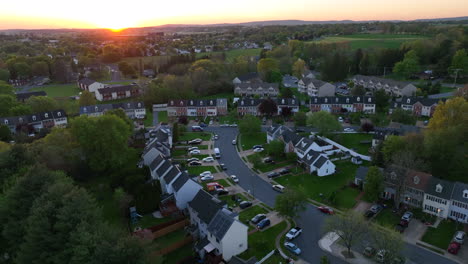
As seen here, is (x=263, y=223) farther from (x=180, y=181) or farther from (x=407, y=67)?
(x=407, y=67)

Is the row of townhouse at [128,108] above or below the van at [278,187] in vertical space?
above

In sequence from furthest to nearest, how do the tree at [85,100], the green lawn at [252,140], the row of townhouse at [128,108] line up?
the tree at [85,100] → the row of townhouse at [128,108] → the green lawn at [252,140]

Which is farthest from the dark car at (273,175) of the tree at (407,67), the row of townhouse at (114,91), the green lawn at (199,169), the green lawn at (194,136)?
the tree at (407,67)

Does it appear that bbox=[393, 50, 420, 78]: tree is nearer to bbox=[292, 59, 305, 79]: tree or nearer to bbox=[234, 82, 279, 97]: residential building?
bbox=[292, 59, 305, 79]: tree

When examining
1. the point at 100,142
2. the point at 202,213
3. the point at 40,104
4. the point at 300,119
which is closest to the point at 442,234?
the point at 202,213

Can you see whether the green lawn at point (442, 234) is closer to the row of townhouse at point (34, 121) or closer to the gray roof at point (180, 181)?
the gray roof at point (180, 181)

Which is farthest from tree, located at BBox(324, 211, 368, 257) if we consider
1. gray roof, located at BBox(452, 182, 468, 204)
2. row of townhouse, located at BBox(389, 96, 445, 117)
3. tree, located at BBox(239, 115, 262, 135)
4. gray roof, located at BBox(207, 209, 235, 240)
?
row of townhouse, located at BBox(389, 96, 445, 117)
